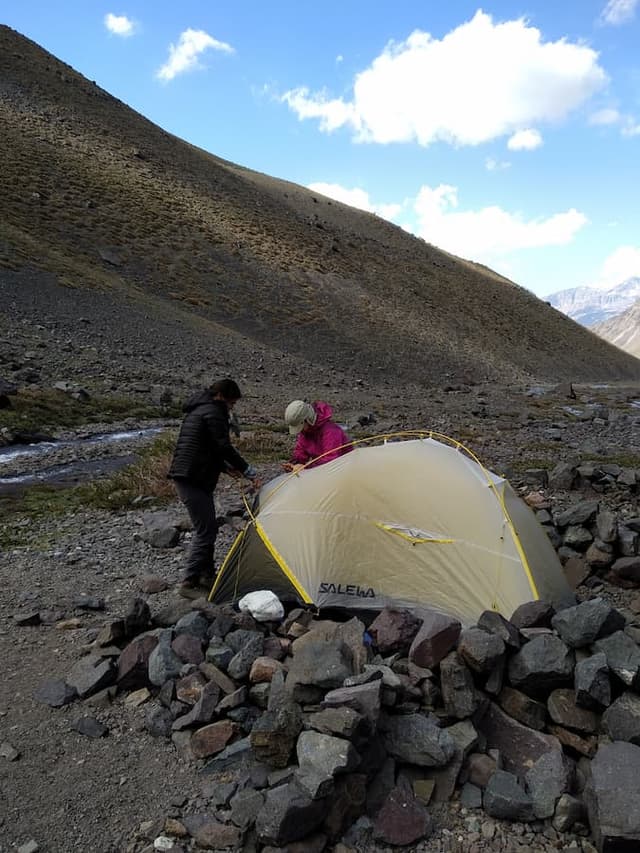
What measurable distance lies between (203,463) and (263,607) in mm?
2097

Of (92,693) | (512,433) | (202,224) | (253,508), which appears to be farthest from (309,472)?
(202,224)

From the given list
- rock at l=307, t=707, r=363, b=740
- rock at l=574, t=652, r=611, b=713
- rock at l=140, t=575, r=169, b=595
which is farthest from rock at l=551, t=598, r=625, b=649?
rock at l=140, t=575, r=169, b=595

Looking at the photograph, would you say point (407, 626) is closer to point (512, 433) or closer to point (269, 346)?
point (512, 433)

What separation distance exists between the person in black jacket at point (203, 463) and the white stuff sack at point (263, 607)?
1.39m

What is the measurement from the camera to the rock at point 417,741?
14.8 ft

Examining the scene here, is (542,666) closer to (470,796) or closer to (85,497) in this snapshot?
(470,796)

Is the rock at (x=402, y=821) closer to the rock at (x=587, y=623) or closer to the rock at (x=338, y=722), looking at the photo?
the rock at (x=338, y=722)

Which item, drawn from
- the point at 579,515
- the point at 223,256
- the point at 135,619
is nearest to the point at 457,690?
the point at 135,619

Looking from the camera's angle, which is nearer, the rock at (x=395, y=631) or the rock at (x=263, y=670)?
the rock at (x=263, y=670)

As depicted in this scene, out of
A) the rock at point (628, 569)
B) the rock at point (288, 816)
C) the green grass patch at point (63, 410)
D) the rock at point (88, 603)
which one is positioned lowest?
the green grass patch at point (63, 410)

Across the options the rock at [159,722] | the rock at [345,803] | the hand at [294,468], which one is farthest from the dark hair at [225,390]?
the rock at [345,803]

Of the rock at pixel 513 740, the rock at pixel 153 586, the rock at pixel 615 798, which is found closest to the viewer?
the rock at pixel 615 798

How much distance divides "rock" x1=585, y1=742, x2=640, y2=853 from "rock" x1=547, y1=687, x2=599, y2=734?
48 cm

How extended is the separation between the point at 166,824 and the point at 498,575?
3.91 metres
